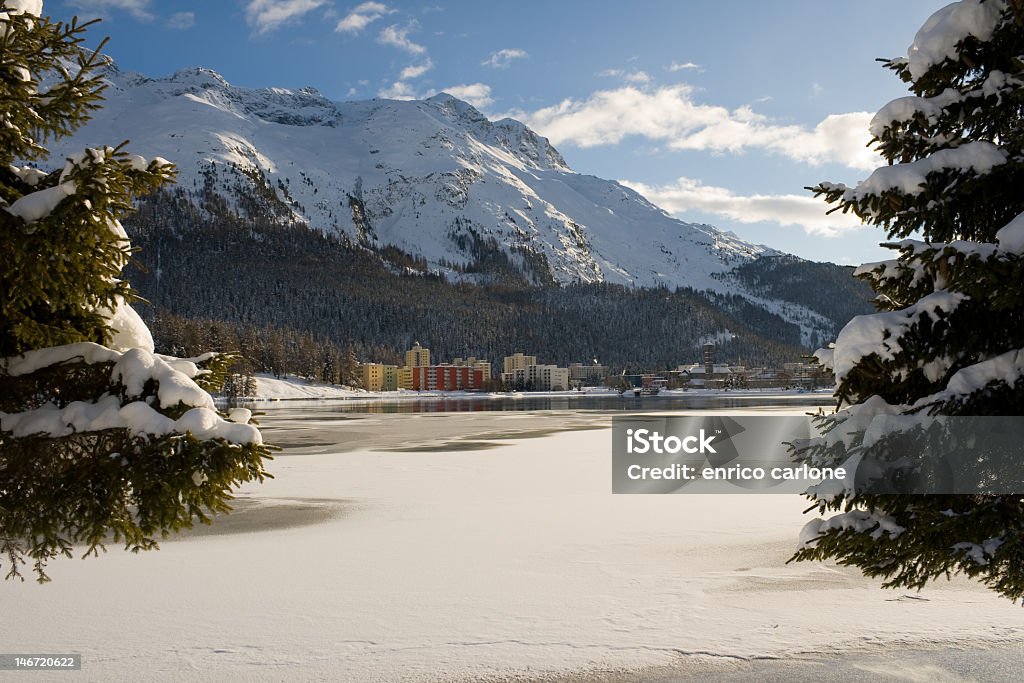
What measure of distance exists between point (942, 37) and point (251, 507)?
16.6m

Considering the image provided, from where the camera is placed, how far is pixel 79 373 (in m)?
5.21

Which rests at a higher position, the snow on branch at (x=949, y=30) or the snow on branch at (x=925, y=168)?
the snow on branch at (x=949, y=30)

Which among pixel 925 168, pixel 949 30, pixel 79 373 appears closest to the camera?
pixel 79 373

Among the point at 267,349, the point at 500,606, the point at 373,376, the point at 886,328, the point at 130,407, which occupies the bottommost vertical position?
the point at 373,376

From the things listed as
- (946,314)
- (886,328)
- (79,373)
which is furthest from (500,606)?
(946,314)

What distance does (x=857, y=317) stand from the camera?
505 cm

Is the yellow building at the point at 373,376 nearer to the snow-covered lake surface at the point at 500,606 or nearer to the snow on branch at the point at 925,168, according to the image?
the snow-covered lake surface at the point at 500,606

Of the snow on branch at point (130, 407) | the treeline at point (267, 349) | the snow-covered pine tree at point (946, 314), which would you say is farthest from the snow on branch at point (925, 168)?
the treeline at point (267, 349)

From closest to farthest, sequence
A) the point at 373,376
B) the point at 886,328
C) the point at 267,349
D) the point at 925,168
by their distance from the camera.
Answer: the point at 886,328, the point at 925,168, the point at 267,349, the point at 373,376

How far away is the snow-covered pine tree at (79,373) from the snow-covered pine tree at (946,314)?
4.09 metres

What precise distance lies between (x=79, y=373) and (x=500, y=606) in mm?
6445

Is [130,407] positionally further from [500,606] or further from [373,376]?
[373,376]

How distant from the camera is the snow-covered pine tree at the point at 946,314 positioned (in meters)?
4.87

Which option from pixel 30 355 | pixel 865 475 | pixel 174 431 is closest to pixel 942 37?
pixel 865 475
